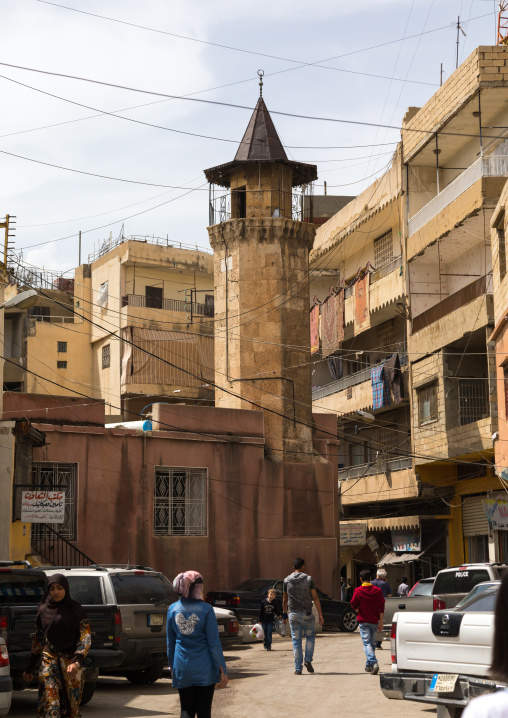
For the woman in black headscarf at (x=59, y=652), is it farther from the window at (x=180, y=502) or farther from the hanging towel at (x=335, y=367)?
the hanging towel at (x=335, y=367)

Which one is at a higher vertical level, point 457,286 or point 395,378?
point 457,286

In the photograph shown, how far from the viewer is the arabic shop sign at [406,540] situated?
114ft

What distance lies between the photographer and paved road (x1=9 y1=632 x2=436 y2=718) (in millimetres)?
11336

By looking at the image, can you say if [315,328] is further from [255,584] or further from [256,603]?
[256,603]

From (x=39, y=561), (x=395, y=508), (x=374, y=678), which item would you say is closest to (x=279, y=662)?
(x=374, y=678)

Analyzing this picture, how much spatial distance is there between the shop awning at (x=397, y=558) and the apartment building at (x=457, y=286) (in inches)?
51.2

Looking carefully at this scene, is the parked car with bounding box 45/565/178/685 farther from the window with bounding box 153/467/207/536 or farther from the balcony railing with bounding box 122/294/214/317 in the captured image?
the balcony railing with bounding box 122/294/214/317

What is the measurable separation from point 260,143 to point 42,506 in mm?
16261

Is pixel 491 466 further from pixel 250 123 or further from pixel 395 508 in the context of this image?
pixel 250 123

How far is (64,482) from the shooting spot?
86.4ft

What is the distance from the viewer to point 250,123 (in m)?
34.8

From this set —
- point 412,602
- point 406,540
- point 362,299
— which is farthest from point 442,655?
point 362,299

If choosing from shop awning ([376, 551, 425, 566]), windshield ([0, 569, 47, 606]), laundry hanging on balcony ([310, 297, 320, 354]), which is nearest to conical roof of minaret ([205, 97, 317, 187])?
laundry hanging on balcony ([310, 297, 320, 354])

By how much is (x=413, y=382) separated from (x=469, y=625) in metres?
23.8
